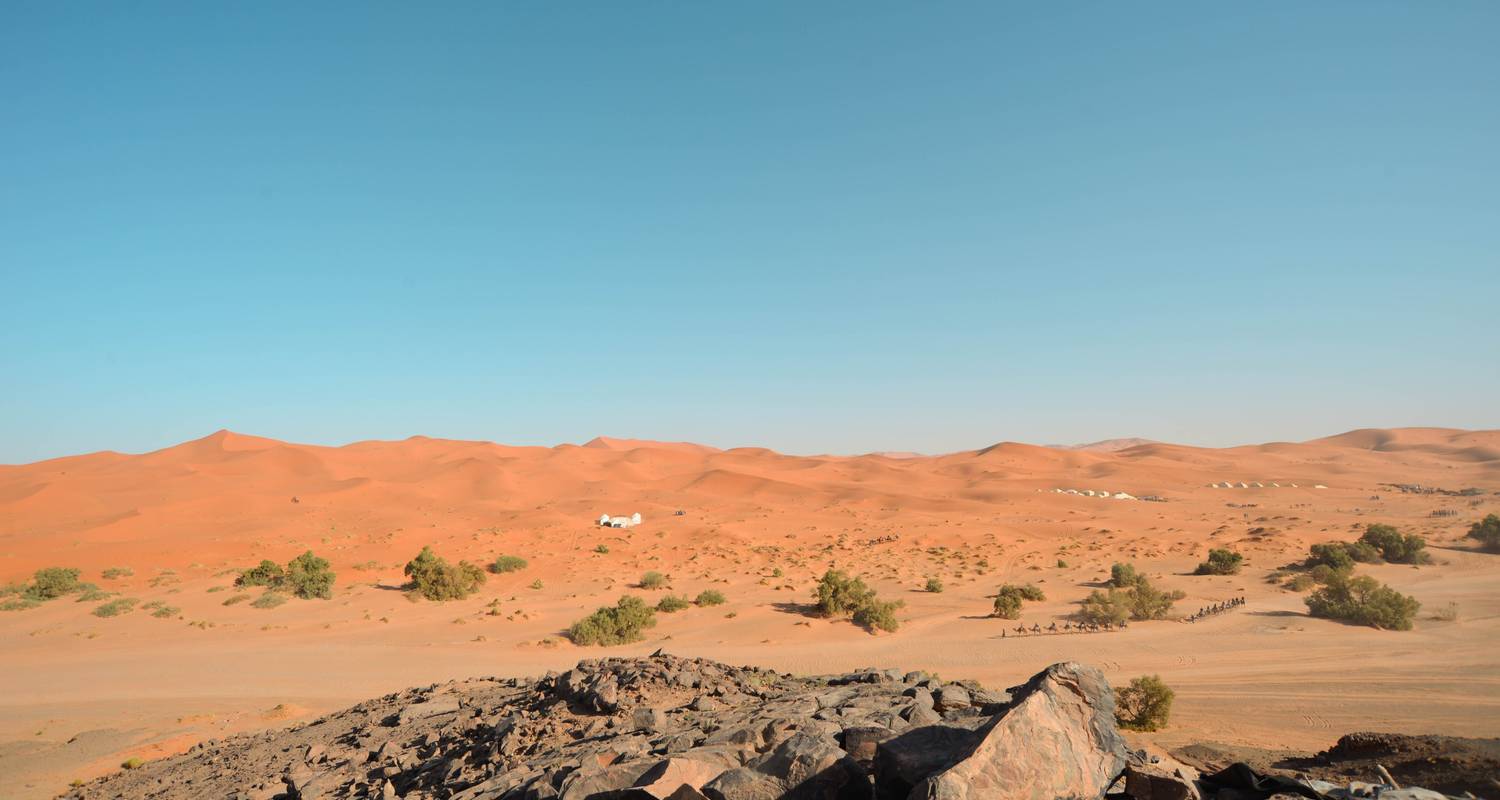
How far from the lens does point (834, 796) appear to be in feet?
16.9

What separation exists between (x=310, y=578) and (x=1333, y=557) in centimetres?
3789

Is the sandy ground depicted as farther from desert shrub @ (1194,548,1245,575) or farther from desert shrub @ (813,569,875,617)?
desert shrub @ (813,569,875,617)

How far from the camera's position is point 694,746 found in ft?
21.7

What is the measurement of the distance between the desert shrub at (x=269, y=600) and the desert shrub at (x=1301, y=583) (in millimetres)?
34494

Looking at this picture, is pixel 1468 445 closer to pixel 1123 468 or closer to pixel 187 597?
pixel 1123 468

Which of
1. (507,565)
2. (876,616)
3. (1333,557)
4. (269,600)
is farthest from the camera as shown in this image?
(507,565)

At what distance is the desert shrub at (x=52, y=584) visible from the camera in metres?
24.7

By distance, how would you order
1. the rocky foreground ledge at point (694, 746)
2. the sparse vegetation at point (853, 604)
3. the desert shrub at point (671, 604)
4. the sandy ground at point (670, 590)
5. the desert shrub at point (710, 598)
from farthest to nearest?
the desert shrub at point (710, 598), the desert shrub at point (671, 604), the sparse vegetation at point (853, 604), the sandy ground at point (670, 590), the rocky foreground ledge at point (694, 746)

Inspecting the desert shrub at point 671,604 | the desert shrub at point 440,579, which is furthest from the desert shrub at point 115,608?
the desert shrub at point 671,604

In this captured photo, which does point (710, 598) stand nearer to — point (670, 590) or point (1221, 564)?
point (670, 590)

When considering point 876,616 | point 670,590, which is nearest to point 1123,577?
point 876,616

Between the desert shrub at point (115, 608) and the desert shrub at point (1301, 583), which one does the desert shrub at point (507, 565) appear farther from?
the desert shrub at point (1301, 583)

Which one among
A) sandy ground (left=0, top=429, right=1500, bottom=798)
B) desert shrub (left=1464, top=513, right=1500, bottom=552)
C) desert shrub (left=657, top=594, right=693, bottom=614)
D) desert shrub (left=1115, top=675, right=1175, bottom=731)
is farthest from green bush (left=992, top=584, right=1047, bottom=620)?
desert shrub (left=1464, top=513, right=1500, bottom=552)

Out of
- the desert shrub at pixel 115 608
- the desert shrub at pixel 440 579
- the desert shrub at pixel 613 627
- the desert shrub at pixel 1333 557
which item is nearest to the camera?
the desert shrub at pixel 613 627
